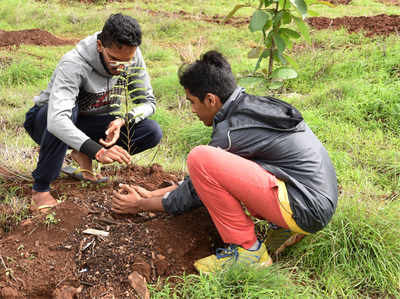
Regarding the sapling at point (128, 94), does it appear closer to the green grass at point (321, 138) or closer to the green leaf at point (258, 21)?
the green grass at point (321, 138)

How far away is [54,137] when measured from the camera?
257cm

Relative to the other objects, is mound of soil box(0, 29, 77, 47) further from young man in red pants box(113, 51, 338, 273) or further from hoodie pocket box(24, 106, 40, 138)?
young man in red pants box(113, 51, 338, 273)

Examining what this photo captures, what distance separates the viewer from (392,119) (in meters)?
4.06

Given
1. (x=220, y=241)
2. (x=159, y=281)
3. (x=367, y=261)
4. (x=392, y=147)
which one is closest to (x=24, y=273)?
(x=159, y=281)

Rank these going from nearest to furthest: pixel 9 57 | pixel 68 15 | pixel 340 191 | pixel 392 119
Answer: pixel 340 191 < pixel 392 119 < pixel 9 57 < pixel 68 15

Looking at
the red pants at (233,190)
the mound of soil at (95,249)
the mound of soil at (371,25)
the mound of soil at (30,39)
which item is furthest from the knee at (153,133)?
the mound of soil at (30,39)

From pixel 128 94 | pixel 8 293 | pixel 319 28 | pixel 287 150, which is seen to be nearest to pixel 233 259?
pixel 287 150

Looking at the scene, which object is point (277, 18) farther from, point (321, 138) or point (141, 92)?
point (321, 138)

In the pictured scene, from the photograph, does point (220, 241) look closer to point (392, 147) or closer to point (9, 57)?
point (392, 147)

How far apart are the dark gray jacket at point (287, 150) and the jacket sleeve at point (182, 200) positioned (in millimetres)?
321

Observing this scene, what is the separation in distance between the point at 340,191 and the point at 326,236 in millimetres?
685

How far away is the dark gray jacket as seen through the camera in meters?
1.93

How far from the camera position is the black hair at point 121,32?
240cm

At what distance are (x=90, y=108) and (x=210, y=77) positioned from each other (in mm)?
1336
